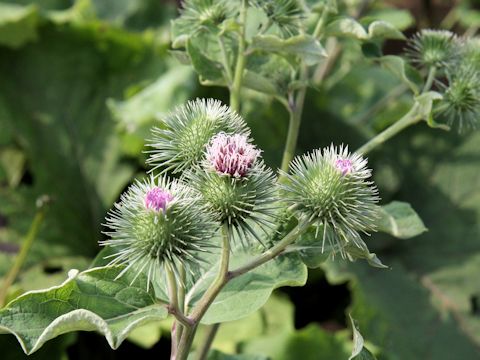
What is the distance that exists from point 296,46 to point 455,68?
393 mm

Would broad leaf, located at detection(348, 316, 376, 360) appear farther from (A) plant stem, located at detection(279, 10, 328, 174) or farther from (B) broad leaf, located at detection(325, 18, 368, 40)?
(B) broad leaf, located at detection(325, 18, 368, 40)

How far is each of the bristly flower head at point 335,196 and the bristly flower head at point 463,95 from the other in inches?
17.8

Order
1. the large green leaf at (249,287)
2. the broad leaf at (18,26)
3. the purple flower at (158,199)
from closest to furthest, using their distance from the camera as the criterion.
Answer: the purple flower at (158,199) < the large green leaf at (249,287) < the broad leaf at (18,26)

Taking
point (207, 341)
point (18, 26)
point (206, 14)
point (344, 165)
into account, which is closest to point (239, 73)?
point (206, 14)

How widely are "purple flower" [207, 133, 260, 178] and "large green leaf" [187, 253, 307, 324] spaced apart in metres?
0.30

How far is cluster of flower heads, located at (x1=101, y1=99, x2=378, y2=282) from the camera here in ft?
4.26

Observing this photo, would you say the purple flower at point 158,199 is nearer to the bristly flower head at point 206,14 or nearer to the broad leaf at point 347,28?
the bristly flower head at point 206,14

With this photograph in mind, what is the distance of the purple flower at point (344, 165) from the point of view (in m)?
1.35

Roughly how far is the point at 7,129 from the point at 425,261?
79.0 inches

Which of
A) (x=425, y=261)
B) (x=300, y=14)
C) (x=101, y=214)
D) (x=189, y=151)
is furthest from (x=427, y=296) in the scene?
(x=189, y=151)

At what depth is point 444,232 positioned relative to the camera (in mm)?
3363

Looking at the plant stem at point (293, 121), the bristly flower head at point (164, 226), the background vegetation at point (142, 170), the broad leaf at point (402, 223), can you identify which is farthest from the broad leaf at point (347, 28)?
the background vegetation at point (142, 170)

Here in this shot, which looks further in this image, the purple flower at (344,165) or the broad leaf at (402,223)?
the broad leaf at (402,223)

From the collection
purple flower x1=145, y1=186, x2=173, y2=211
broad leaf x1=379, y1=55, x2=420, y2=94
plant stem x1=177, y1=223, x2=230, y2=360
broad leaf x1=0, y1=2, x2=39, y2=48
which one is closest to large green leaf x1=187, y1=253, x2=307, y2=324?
plant stem x1=177, y1=223, x2=230, y2=360
